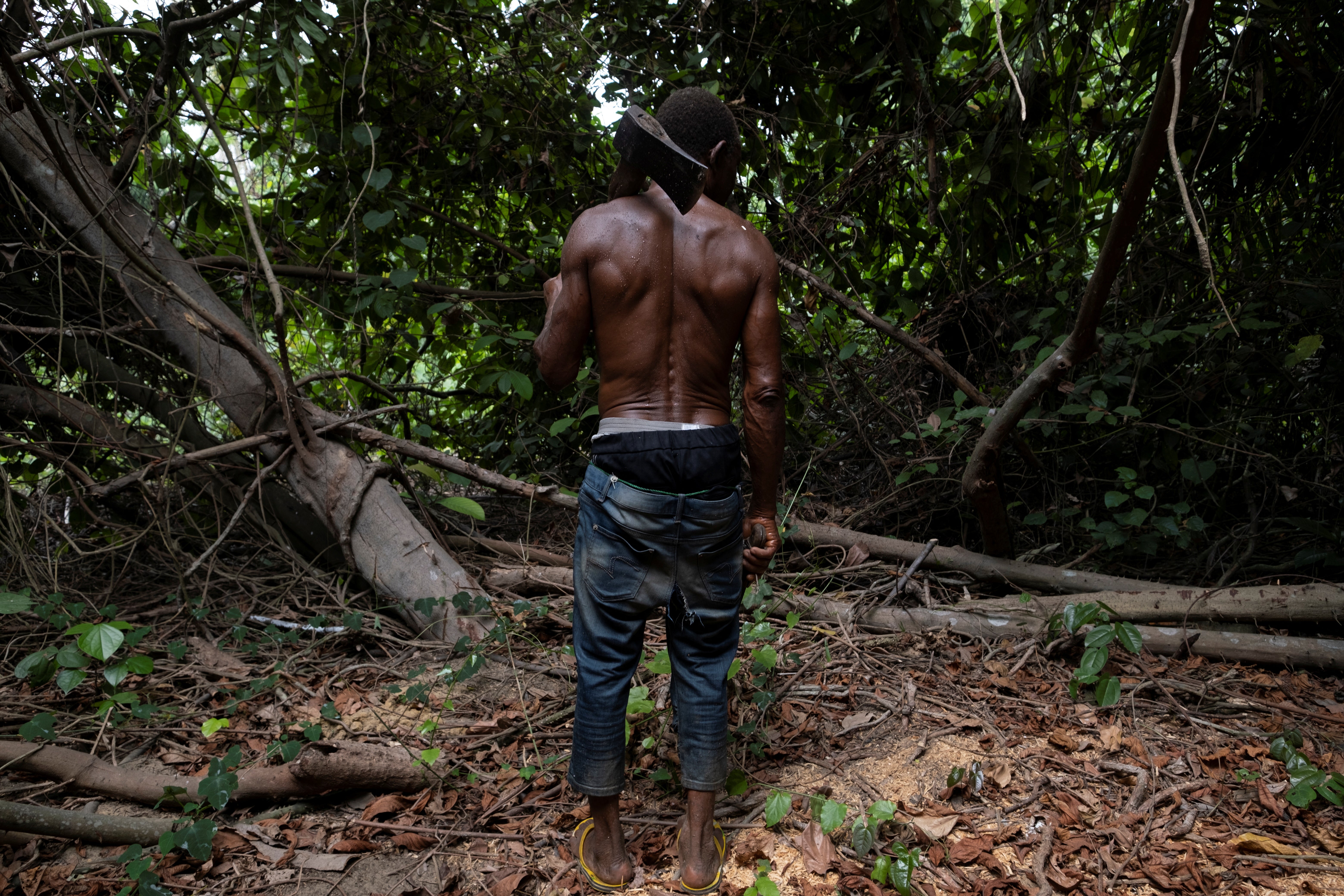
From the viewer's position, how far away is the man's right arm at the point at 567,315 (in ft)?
6.91

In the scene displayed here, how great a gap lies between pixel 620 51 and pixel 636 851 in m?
4.01

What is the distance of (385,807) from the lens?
246 cm

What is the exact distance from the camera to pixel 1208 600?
3428mm

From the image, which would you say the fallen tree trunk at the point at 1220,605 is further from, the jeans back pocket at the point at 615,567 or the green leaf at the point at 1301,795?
the jeans back pocket at the point at 615,567

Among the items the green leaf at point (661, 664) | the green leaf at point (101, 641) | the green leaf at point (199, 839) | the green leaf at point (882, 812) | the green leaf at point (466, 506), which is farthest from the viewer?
the green leaf at point (466, 506)

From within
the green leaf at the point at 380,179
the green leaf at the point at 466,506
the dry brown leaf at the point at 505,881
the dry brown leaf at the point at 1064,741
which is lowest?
the dry brown leaf at the point at 505,881

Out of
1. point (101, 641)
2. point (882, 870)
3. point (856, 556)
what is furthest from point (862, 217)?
point (101, 641)

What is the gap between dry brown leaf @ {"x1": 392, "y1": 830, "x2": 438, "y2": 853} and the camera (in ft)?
7.66

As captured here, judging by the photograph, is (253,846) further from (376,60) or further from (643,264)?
(376,60)

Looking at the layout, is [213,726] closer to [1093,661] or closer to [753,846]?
[753,846]

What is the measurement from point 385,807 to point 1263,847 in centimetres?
255

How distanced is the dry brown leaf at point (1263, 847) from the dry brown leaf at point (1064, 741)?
514 millimetres

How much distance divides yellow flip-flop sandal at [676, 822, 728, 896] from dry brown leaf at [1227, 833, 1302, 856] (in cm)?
144

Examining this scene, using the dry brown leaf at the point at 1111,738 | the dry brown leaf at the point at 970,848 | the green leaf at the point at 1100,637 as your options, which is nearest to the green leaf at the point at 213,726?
the dry brown leaf at the point at 970,848
